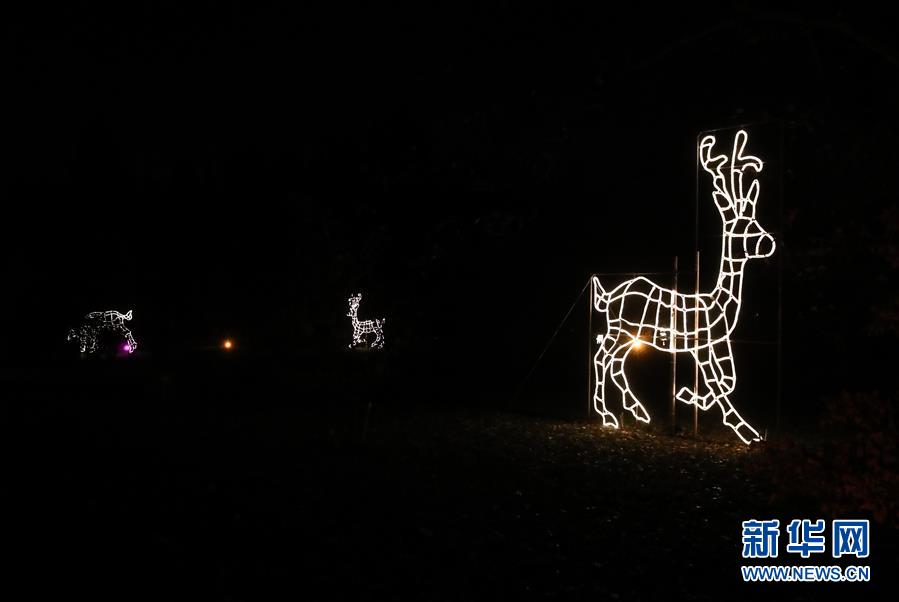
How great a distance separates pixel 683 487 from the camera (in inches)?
311

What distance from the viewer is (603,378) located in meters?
12.4

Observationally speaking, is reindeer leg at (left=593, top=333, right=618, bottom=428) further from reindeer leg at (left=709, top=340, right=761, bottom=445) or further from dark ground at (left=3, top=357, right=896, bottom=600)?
reindeer leg at (left=709, top=340, right=761, bottom=445)

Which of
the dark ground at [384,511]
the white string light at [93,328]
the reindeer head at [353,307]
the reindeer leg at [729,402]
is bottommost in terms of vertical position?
the dark ground at [384,511]

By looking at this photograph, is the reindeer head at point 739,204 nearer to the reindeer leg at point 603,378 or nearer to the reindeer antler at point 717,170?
the reindeer antler at point 717,170

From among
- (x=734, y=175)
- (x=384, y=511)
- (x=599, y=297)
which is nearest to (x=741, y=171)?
(x=734, y=175)

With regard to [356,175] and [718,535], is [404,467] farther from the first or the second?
[356,175]

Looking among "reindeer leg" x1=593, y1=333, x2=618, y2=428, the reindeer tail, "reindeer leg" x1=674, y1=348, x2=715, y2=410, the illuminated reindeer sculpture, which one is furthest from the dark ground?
the reindeer tail

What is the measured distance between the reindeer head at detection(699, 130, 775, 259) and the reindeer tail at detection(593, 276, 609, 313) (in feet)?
7.22

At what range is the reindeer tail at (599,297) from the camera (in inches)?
491

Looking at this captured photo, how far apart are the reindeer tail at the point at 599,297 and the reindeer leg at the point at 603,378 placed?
1.44 feet

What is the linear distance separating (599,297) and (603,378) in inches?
48.0

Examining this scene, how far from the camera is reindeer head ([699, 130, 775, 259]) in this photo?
1046 centimetres

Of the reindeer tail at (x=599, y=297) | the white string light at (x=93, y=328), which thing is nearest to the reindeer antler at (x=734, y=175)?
the reindeer tail at (x=599, y=297)

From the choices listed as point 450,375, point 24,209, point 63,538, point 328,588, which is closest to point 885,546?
A: point 328,588
